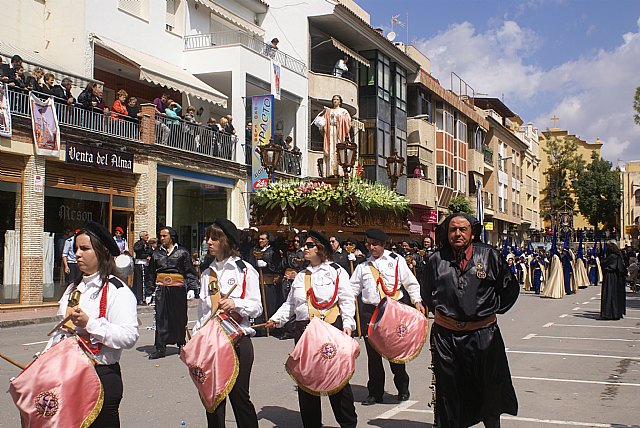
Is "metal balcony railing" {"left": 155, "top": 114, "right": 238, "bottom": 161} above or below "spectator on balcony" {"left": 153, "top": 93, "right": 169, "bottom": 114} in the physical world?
below

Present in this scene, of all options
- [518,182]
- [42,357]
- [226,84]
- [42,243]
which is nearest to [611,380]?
[42,357]

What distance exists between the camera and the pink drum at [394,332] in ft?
26.1

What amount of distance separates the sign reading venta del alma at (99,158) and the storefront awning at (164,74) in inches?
104

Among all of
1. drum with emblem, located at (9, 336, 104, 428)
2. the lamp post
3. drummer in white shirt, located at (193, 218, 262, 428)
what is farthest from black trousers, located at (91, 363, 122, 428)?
the lamp post

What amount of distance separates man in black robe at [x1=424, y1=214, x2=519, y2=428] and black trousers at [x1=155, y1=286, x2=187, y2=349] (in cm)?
642

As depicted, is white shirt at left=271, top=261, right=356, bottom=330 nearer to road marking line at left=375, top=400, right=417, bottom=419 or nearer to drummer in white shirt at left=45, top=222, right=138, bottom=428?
road marking line at left=375, top=400, right=417, bottom=419

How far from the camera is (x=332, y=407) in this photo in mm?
6645

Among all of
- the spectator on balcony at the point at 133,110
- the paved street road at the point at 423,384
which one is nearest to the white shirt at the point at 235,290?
the paved street road at the point at 423,384

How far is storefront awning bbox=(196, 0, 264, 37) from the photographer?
27686 millimetres

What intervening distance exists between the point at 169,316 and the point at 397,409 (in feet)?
15.7

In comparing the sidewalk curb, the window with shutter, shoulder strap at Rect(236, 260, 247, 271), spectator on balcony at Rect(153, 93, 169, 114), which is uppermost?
the window with shutter

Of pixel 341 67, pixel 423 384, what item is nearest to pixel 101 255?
pixel 423 384

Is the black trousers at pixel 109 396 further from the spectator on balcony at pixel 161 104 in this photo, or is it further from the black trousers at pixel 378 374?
the spectator on balcony at pixel 161 104

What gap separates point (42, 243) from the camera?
63.0 ft
